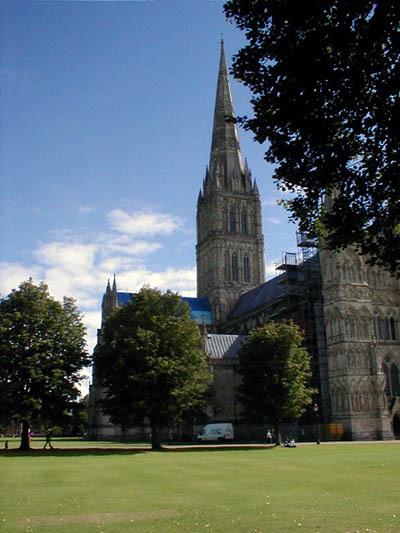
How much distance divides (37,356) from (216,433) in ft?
71.9

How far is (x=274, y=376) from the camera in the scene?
145 ft

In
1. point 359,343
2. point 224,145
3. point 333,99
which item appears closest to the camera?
point 333,99

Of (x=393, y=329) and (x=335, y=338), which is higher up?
(x=393, y=329)

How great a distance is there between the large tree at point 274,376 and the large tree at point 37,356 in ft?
47.4

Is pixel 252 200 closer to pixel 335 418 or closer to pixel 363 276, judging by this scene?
pixel 363 276

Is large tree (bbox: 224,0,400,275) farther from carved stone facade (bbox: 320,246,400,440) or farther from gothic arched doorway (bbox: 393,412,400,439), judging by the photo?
gothic arched doorway (bbox: 393,412,400,439)

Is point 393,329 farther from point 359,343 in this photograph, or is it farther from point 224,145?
point 224,145

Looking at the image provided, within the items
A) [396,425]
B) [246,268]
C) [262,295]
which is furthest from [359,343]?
[246,268]

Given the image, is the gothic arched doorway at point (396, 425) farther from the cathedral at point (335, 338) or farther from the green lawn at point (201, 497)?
the green lawn at point (201, 497)

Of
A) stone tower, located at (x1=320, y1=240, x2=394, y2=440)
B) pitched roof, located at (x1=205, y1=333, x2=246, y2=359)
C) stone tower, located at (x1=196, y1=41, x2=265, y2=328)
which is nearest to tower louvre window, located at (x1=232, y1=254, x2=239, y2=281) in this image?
stone tower, located at (x1=196, y1=41, x2=265, y2=328)

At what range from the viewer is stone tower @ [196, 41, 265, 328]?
92625 millimetres

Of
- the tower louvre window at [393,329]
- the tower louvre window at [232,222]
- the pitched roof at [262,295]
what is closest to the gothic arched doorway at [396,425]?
the tower louvre window at [393,329]

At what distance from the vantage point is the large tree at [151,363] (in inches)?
1551

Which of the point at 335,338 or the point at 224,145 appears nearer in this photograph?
the point at 335,338
